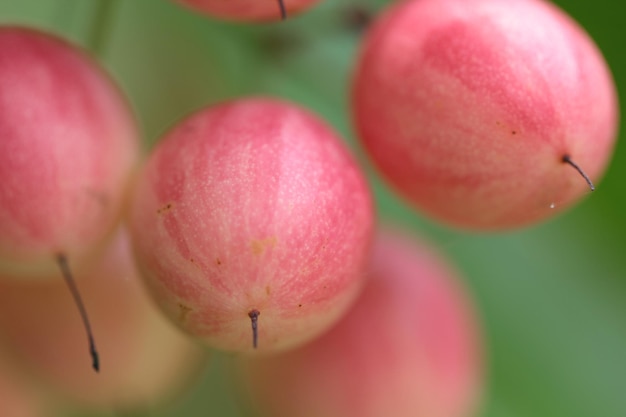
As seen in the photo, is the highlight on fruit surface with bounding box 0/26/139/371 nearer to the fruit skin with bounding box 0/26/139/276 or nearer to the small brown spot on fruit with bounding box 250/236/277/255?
the fruit skin with bounding box 0/26/139/276

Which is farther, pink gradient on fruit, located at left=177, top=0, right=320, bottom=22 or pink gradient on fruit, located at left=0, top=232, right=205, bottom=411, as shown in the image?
pink gradient on fruit, located at left=0, top=232, right=205, bottom=411

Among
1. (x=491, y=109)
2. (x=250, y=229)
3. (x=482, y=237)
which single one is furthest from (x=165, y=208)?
(x=482, y=237)

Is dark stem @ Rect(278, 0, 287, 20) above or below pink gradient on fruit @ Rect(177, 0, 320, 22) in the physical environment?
below

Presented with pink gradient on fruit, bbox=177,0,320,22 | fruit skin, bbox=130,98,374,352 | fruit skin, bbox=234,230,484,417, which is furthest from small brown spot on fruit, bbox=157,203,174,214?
fruit skin, bbox=234,230,484,417

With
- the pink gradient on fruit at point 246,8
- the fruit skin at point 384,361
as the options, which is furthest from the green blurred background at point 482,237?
the pink gradient on fruit at point 246,8

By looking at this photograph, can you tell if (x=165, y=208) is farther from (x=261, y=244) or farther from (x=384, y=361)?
(x=384, y=361)

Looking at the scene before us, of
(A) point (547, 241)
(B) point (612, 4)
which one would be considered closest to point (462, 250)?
(A) point (547, 241)

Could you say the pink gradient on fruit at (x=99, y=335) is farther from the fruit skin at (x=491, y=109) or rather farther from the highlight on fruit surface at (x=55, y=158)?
the fruit skin at (x=491, y=109)
